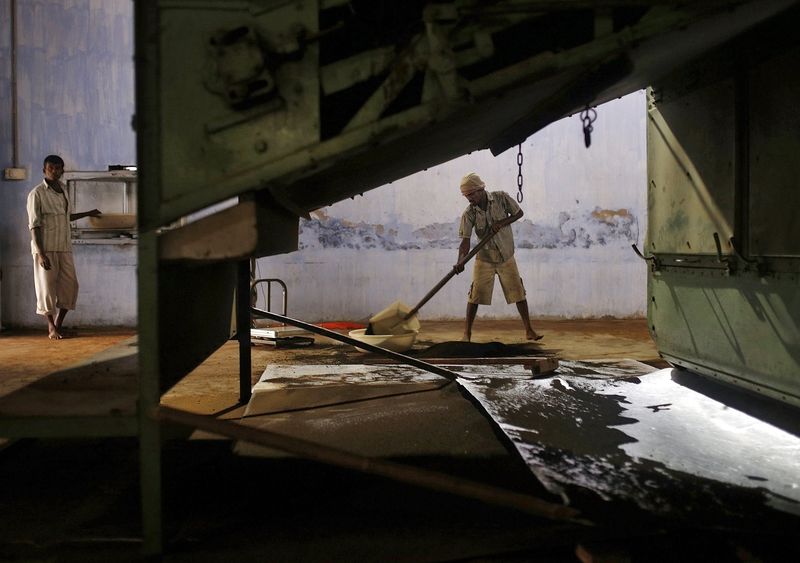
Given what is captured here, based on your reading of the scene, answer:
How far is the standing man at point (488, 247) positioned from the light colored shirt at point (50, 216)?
13.5 feet

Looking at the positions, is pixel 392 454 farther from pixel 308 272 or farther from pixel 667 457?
pixel 308 272

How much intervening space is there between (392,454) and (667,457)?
3.61 feet

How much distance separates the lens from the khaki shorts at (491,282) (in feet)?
22.8

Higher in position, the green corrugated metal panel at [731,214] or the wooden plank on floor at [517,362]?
the green corrugated metal panel at [731,214]

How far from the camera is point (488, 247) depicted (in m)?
6.93

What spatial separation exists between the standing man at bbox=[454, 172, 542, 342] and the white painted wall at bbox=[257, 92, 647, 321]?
1938mm

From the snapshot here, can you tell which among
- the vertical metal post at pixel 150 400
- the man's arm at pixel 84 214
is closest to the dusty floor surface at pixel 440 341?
the vertical metal post at pixel 150 400

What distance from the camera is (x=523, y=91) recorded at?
240cm

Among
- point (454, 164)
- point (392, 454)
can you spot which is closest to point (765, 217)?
point (392, 454)

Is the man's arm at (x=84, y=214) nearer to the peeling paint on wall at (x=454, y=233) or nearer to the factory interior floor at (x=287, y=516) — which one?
the peeling paint on wall at (x=454, y=233)

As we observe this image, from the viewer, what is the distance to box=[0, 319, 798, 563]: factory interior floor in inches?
78.4

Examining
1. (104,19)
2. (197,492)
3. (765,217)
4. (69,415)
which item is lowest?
(197,492)

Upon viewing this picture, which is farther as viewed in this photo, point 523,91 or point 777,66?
point 777,66

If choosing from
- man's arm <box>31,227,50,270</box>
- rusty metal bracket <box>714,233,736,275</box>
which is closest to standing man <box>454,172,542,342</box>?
rusty metal bracket <box>714,233,736,275</box>
